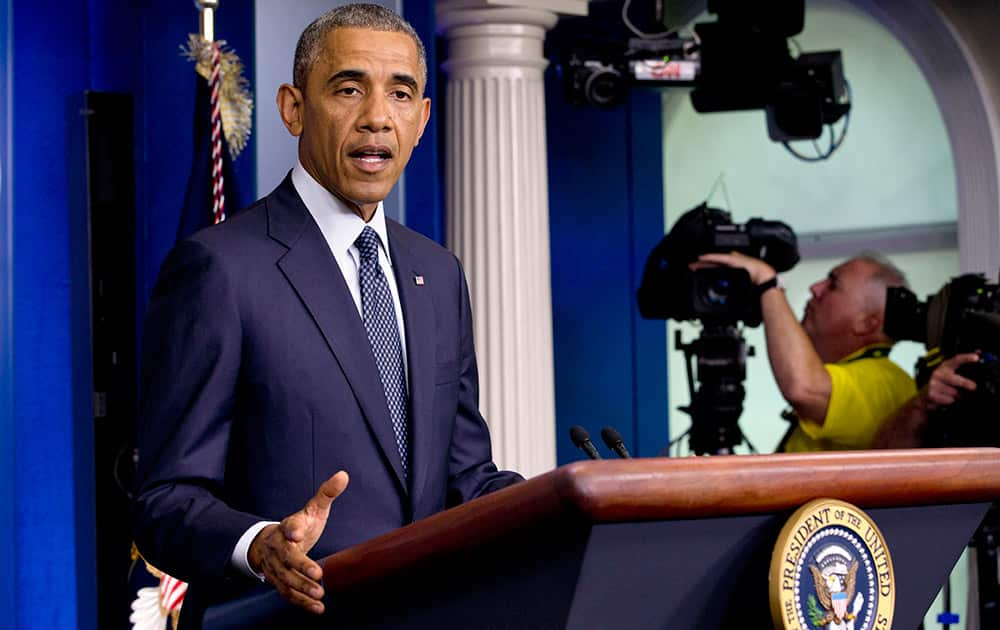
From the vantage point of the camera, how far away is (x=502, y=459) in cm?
407

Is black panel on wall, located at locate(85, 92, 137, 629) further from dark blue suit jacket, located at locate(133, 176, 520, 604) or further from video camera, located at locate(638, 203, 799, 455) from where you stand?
video camera, located at locate(638, 203, 799, 455)

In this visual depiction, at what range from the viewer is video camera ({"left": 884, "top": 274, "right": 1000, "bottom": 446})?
3.49 metres

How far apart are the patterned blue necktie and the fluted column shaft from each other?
254 centimetres

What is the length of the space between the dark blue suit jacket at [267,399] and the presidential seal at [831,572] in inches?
19.6

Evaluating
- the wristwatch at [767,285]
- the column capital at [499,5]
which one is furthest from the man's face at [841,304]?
the column capital at [499,5]

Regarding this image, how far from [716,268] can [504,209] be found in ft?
2.18

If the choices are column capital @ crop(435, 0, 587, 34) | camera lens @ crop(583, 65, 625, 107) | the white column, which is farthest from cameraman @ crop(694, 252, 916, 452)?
column capital @ crop(435, 0, 587, 34)

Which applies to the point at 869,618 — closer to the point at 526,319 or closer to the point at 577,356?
the point at 526,319

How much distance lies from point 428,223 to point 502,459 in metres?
1.12

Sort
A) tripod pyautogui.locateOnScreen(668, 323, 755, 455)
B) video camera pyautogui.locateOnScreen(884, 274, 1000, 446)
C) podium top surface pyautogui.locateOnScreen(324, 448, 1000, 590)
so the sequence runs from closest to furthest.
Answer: podium top surface pyautogui.locateOnScreen(324, 448, 1000, 590), video camera pyautogui.locateOnScreen(884, 274, 1000, 446), tripod pyautogui.locateOnScreen(668, 323, 755, 455)

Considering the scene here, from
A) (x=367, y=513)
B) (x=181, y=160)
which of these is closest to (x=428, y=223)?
(x=181, y=160)

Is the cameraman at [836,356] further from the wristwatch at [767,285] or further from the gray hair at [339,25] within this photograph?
the gray hair at [339,25]

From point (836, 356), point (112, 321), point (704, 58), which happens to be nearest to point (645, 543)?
point (112, 321)

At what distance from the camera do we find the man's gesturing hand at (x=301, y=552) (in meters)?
1.10
